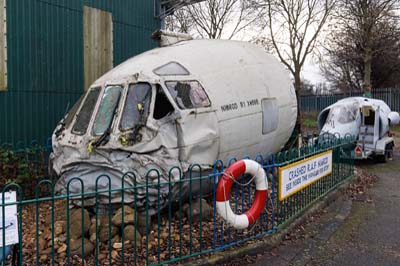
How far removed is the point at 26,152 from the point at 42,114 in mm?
2191

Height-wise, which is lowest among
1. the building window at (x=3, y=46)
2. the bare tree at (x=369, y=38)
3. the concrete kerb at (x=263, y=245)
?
the concrete kerb at (x=263, y=245)

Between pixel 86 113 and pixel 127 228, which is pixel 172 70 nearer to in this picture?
pixel 86 113

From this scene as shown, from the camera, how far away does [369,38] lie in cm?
2559

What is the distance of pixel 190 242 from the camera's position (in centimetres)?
488

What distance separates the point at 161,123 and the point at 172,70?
1.08m

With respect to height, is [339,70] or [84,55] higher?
[339,70]

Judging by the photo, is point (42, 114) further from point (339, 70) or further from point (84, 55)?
point (339, 70)

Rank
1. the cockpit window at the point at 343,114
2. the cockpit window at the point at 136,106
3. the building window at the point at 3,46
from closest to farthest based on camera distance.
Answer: the cockpit window at the point at 136,106 < the building window at the point at 3,46 < the cockpit window at the point at 343,114

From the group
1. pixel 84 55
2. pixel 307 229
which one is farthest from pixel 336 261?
pixel 84 55

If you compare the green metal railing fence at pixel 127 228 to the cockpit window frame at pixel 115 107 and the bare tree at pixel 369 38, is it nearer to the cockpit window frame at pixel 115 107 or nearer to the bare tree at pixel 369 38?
the cockpit window frame at pixel 115 107

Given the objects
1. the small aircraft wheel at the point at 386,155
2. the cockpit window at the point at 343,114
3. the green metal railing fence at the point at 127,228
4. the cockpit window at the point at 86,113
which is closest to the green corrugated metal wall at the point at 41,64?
the green metal railing fence at the point at 127,228

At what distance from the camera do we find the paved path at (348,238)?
5.22m

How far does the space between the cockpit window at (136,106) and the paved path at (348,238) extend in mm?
2387

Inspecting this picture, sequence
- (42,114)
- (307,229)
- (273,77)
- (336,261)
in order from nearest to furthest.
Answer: (336,261) < (307,229) < (273,77) < (42,114)
